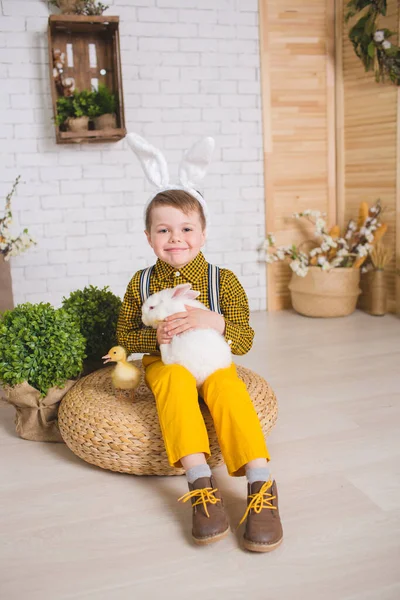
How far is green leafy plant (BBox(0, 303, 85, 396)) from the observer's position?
204cm

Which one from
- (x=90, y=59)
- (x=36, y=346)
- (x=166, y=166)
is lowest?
(x=36, y=346)

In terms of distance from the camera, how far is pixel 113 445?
1.83 metres

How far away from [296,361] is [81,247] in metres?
1.52

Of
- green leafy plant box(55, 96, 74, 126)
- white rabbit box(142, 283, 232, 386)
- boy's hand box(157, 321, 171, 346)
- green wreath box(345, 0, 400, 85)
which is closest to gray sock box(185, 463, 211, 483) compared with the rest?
white rabbit box(142, 283, 232, 386)

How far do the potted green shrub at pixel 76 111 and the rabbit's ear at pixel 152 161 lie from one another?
62.5 inches

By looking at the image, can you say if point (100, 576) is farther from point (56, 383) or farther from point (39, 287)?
point (39, 287)

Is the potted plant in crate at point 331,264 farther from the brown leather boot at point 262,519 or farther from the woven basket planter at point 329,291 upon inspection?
Result: the brown leather boot at point 262,519

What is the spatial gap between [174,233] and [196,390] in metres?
0.48

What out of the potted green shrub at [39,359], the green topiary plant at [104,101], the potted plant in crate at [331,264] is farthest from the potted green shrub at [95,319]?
the potted plant in crate at [331,264]

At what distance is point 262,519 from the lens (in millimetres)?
1510

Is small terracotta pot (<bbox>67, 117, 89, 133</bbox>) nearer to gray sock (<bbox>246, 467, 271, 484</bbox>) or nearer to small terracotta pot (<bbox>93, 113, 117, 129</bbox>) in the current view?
small terracotta pot (<bbox>93, 113, 117, 129</bbox>)

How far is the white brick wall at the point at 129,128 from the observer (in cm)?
354

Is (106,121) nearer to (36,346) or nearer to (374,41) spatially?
(374,41)

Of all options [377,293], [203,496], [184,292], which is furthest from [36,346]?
[377,293]
